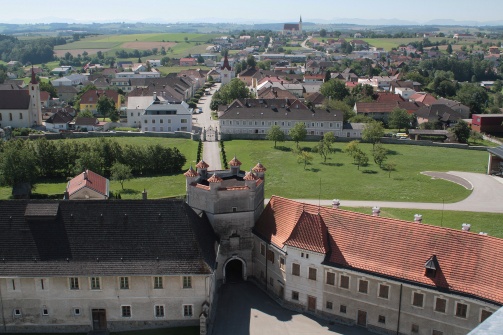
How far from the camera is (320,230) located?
134 feet

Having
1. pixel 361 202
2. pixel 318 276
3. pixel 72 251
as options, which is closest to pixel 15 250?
pixel 72 251

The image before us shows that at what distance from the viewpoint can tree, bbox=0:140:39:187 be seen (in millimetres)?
71375

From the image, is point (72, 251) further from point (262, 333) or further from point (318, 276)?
point (318, 276)

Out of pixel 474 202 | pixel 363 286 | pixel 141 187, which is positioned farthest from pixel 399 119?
pixel 363 286

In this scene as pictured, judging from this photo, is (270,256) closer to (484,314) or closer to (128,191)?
(484,314)

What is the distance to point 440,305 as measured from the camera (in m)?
36.4

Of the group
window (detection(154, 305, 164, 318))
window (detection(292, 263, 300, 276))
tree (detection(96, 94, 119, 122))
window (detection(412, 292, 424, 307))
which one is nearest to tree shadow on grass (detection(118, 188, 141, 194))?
window (detection(154, 305, 164, 318))

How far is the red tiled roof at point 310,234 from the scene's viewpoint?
40500 mm

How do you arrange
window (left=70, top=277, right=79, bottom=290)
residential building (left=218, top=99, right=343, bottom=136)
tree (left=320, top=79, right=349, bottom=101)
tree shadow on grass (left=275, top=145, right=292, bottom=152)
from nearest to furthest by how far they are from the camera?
window (left=70, top=277, right=79, bottom=290) → tree shadow on grass (left=275, top=145, right=292, bottom=152) → residential building (left=218, top=99, right=343, bottom=136) → tree (left=320, top=79, right=349, bottom=101)

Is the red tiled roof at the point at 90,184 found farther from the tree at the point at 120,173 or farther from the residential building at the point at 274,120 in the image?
the residential building at the point at 274,120

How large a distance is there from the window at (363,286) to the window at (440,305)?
4887 mm

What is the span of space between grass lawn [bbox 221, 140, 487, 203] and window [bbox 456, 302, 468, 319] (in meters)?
35.2

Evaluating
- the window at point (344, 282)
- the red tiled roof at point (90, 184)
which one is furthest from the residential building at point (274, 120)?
the window at point (344, 282)

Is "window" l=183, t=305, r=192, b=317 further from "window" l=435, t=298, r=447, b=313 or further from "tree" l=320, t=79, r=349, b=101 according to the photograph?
"tree" l=320, t=79, r=349, b=101
